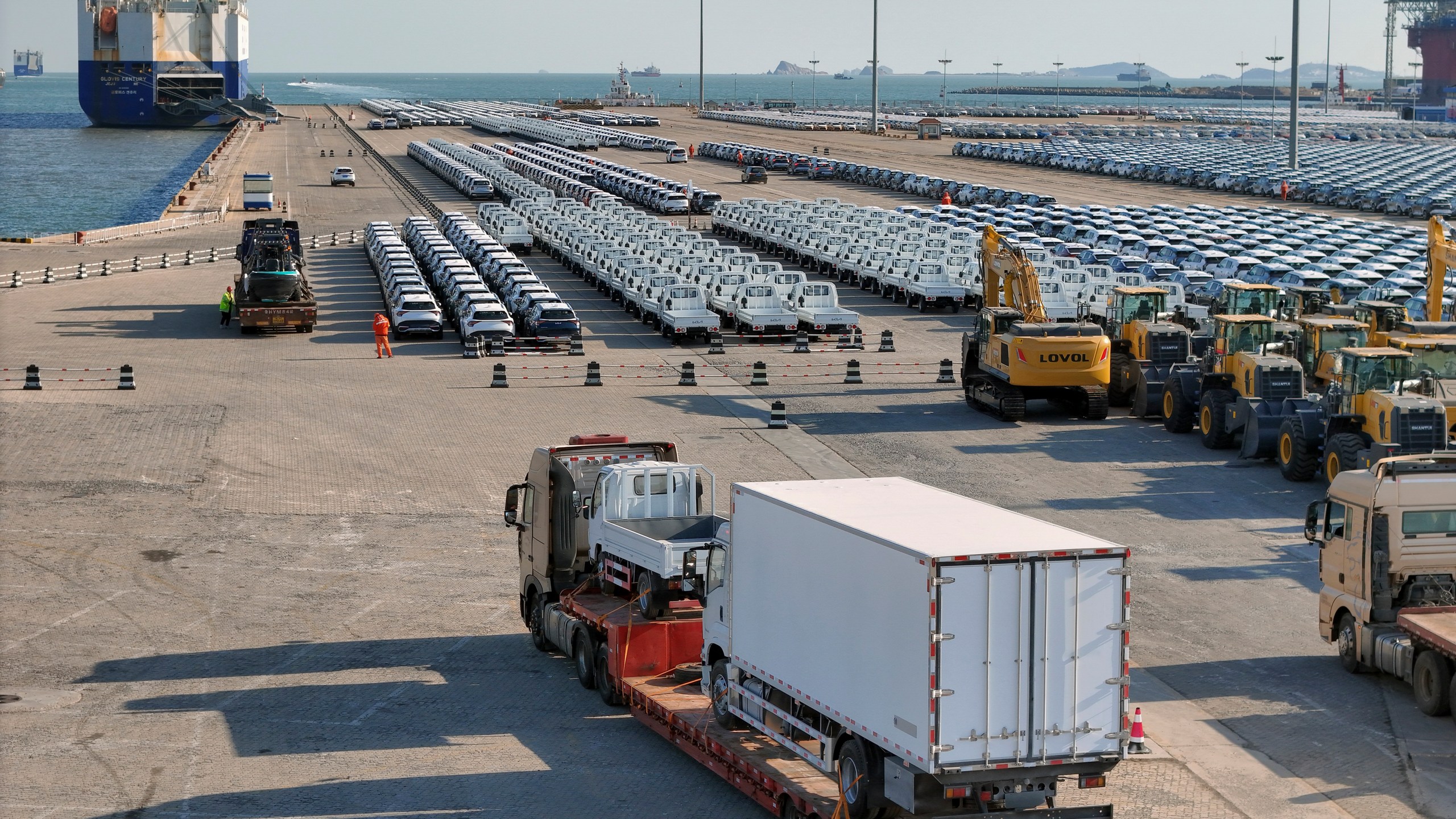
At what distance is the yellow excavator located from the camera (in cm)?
3522

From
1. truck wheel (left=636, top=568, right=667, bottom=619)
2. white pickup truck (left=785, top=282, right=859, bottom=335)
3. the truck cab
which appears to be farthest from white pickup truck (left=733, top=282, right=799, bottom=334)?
truck wheel (left=636, top=568, right=667, bottom=619)

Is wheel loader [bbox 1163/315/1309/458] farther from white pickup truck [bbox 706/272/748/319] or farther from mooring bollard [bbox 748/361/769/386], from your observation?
white pickup truck [bbox 706/272/748/319]

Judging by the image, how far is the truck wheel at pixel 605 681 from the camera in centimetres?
1831

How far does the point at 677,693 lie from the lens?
1752 cm

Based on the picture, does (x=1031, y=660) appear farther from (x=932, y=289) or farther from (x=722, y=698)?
(x=932, y=289)

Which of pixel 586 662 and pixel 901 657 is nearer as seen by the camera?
pixel 901 657

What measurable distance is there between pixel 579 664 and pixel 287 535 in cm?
869

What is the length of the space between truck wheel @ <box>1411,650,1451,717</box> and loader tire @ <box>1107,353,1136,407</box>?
769 inches

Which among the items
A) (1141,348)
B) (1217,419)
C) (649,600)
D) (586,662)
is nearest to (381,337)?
(1141,348)

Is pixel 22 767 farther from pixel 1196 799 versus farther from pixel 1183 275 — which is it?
pixel 1183 275

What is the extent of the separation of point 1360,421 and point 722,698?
1622 centimetres

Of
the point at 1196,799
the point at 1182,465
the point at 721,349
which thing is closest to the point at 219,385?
the point at 721,349

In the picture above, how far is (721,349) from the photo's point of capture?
45.8 metres

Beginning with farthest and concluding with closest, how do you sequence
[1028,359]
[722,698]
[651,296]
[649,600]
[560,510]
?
[651,296] < [1028,359] < [560,510] < [649,600] < [722,698]
